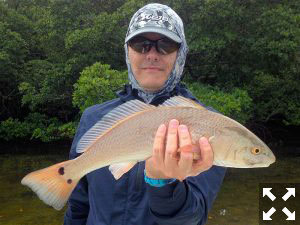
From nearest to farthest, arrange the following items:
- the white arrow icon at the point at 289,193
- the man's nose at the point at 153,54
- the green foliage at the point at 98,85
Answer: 1. the man's nose at the point at 153,54
2. the white arrow icon at the point at 289,193
3. the green foliage at the point at 98,85

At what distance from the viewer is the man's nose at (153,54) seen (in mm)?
2559

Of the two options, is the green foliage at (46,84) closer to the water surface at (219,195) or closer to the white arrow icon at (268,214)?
the water surface at (219,195)

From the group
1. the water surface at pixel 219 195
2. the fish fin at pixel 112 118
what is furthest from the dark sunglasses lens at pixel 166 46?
the water surface at pixel 219 195

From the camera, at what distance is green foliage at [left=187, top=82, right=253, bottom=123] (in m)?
12.9

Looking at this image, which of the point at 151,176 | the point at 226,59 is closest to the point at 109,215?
the point at 151,176

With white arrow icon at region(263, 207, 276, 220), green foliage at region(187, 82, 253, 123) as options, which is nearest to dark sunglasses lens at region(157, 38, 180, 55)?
white arrow icon at region(263, 207, 276, 220)

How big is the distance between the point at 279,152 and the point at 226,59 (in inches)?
178

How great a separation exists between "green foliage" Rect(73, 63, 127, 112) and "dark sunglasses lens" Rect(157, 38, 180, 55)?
9.56 meters

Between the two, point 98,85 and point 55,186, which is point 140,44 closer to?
point 55,186

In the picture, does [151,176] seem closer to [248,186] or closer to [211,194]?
[211,194]

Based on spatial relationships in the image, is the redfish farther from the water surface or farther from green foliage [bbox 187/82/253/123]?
green foliage [bbox 187/82/253/123]

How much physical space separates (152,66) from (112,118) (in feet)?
1.76

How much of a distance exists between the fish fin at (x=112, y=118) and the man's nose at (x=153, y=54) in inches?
19.0

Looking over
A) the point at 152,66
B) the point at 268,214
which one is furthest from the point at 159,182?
the point at 268,214
